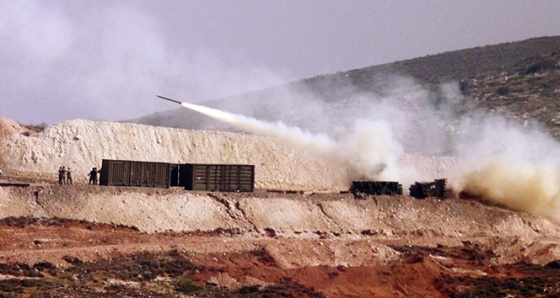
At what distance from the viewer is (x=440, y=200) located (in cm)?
5878

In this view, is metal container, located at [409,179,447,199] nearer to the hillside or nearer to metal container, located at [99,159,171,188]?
metal container, located at [99,159,171,188]

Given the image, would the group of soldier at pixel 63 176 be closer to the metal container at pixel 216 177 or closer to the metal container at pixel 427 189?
the metal container at pixel 216 177

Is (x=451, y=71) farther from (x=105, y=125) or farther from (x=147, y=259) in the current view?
(x=147, y=259)

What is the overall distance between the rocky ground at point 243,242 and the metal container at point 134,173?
9.56ft

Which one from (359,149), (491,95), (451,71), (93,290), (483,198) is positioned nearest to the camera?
(93,290)

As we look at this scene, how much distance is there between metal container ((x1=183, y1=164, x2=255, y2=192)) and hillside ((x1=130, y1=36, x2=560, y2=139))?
45972mm

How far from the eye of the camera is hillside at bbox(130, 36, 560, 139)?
11131cm

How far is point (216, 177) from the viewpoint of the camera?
55.0 metres

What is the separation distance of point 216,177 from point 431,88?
239 ft

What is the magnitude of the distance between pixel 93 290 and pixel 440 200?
27.9 meters

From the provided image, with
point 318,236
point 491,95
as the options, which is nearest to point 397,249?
point 318,236

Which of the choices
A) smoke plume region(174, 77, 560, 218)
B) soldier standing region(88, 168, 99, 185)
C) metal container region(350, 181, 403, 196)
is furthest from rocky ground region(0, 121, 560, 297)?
soldier standing region(88, 168, 99, 185)

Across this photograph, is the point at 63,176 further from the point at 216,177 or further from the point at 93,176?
the point at 216,177

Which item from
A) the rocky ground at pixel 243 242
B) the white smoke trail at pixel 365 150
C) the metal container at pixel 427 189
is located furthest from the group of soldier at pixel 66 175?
the metal container at pixel 427 189
